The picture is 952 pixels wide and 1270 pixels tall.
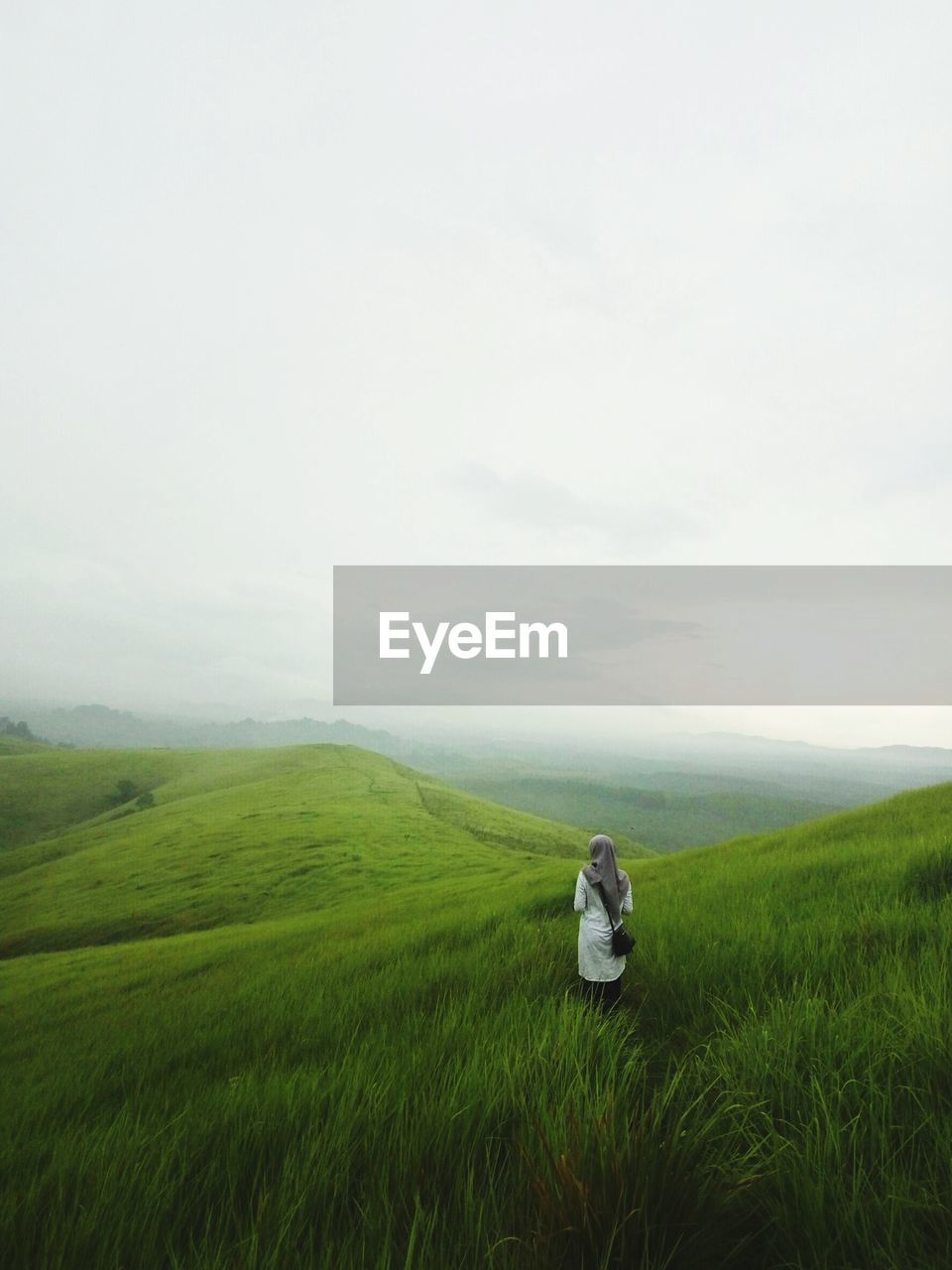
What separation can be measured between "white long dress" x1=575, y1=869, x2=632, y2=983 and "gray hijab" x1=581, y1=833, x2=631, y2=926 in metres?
0.07

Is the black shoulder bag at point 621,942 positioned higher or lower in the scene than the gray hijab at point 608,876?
lower

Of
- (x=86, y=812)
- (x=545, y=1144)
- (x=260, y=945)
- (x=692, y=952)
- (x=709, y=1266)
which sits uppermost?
(x=545, y=1144)

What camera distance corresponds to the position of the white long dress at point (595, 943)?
480 cm

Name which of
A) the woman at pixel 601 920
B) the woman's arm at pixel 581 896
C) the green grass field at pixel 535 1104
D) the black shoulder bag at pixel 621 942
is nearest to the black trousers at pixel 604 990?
the woman at pixel 601 920

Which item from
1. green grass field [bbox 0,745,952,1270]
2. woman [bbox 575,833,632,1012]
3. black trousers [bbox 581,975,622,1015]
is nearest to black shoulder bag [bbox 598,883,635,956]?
woman [bbox 575,833,632,1012]

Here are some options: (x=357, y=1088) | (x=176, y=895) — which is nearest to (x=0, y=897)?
(x=176, y=895)

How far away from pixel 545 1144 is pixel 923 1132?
5.92 ft

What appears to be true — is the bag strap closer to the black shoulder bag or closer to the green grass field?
the black shoulder bag

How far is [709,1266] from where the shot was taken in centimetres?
182

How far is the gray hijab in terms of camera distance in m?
5.03

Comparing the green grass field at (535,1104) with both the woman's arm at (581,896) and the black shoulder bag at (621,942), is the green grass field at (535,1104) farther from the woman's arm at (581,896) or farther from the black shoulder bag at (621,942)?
the woman's arm at (581,896)

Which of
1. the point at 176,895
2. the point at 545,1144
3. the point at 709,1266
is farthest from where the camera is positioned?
the point at 176,895

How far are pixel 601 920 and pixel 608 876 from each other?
1.35ft

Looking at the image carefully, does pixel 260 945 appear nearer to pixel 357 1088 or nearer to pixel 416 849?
pixel 357 1088
